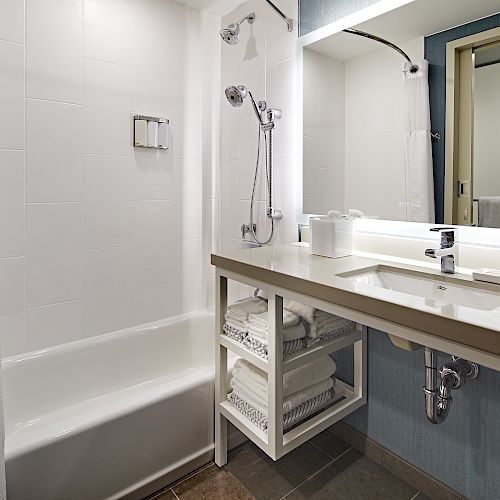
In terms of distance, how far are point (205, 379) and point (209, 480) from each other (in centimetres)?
41

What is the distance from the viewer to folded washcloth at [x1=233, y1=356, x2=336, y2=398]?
143cm

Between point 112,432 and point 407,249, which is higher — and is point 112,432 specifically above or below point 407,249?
below

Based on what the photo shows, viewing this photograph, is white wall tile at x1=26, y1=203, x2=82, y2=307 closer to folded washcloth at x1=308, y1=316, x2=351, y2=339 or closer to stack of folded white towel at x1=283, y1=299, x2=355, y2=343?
stack of folded white towel at x1=283, y1=299, x2=355, y2=343

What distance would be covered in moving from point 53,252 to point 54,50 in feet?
3.14

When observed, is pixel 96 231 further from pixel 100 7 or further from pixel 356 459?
pixel 356 459

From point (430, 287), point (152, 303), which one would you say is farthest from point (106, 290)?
point (430, 287)

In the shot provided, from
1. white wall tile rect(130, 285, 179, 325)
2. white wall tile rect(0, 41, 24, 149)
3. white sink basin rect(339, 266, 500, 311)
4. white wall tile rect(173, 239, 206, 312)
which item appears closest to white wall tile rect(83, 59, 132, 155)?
white wall tile rect(0, 41, 24, 149)

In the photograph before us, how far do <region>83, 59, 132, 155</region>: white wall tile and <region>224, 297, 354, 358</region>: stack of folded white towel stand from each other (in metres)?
1.11

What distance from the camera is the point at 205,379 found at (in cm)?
161

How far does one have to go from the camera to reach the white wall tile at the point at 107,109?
193 cm

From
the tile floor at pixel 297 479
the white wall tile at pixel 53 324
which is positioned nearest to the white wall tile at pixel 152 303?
the white wall tile at pixel 53 324

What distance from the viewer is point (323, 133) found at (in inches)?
69.7

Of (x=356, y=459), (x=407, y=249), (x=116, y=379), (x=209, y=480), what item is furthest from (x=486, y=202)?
(x=116, y=379)

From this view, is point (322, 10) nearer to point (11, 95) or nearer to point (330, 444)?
point (11, 95)
